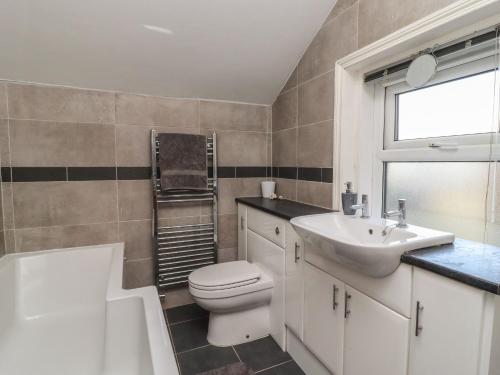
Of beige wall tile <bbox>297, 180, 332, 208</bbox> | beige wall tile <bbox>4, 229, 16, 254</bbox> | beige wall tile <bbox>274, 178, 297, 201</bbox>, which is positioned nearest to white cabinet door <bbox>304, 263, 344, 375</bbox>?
beige wall tile <bbox>297, 180, 332, 208</bbox>

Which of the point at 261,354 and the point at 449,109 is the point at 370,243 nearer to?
the point at 449,109

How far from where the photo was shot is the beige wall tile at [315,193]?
1.83m

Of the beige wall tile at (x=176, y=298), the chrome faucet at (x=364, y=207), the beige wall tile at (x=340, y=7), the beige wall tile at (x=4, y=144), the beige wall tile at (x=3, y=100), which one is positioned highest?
the beige wall tile at (x=340, y=7)

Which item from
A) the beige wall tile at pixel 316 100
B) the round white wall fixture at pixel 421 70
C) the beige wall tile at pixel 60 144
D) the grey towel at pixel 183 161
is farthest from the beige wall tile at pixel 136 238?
the round white wall fixture at pixel 421 70

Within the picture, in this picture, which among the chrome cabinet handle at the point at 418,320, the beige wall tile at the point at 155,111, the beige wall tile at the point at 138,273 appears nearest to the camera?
the chrome cabinet handle at the point at 418,320

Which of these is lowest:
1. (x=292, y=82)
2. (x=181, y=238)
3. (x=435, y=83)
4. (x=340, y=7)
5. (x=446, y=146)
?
(x=181, y=238)

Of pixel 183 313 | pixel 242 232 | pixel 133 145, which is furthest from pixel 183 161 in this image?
pixel 183 313

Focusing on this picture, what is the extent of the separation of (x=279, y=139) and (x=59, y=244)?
1.79 metres

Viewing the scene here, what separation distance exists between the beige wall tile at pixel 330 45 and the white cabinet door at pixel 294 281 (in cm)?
105

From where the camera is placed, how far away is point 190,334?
1.92m

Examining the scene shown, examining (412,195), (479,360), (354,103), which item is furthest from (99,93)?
(479,360)

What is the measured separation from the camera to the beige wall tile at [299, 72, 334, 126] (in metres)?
1.77

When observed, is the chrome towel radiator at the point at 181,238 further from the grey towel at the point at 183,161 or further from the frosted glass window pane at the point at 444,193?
the frosted glass window pane at the point at 444,193

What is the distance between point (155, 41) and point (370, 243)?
1.63 metres
